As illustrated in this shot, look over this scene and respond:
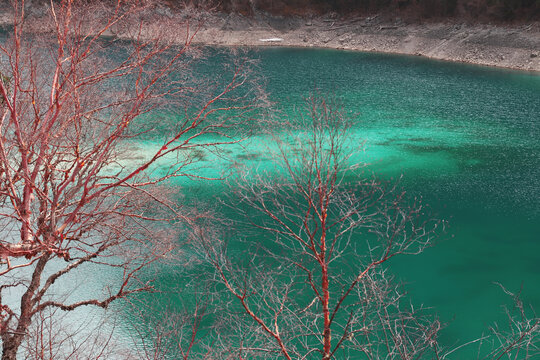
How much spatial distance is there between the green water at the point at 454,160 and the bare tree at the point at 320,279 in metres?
1.07

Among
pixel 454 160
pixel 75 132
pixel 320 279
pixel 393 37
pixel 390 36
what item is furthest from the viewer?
pixel 390 36

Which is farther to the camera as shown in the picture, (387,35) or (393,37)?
(387,35)

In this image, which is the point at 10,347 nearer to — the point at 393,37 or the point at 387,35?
the point at 393,37

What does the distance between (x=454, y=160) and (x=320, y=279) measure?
36.3ft

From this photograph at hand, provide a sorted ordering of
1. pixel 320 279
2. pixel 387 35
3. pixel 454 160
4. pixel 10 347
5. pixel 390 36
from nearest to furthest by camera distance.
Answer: pixel 10 347, pixel 320 279, pixel 454 160, pixel 390 36, pixel 387 35

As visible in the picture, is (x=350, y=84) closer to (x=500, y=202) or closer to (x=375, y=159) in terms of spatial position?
(x=375, y=159)

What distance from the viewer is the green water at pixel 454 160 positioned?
13836 millimetres

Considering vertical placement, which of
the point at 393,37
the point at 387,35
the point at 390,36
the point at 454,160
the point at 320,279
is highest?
the point at 387,35

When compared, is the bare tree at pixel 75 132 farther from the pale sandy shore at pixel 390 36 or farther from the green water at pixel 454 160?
the pale sandy shore at pixel 390 36

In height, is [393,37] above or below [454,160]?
above

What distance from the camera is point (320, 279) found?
43.2ft

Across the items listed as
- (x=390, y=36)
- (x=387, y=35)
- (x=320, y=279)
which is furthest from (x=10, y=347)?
(x=387, y=35)

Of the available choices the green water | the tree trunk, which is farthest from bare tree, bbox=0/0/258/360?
the green water

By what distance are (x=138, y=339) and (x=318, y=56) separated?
3791 centimetres
